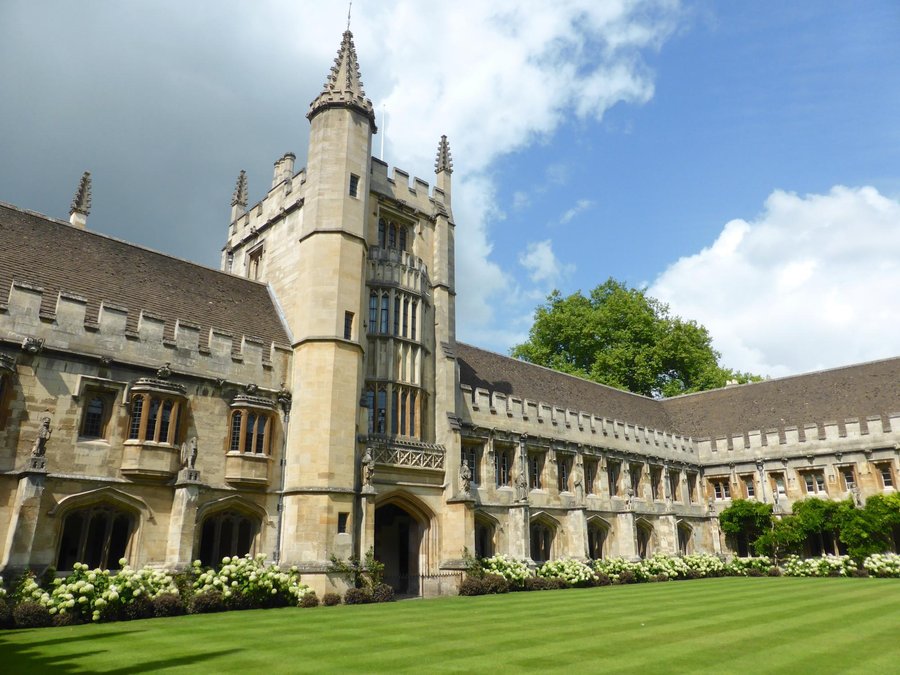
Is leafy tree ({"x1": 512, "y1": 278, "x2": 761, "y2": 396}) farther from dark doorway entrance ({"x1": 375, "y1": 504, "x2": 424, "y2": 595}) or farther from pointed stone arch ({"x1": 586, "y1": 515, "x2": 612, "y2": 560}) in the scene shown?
dark doorway entrance ({"x1": 375, "y1": 504, "x2": 424, "y2": 595})

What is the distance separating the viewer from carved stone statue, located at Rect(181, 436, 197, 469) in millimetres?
18391

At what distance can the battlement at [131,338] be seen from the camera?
16828 millimetres

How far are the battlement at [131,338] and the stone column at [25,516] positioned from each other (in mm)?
3305

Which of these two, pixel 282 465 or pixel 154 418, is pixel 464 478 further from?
pixel 154 418

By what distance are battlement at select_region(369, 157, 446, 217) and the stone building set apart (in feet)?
0.31

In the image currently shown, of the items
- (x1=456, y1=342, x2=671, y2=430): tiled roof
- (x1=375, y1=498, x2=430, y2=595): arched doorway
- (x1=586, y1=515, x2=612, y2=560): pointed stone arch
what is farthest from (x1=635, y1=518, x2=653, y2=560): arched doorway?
(x1=375, y1=498, x2=430, y2=595): arched doorway

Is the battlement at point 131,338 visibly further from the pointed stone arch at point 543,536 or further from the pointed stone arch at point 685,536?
the pointed stone arch at point 685,536

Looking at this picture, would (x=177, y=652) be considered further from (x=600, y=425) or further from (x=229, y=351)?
(x=600, y=425)

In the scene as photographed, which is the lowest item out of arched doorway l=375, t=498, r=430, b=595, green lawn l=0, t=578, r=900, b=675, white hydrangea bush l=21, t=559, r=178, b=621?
green lawn l=0, t=578, r=900, b=675

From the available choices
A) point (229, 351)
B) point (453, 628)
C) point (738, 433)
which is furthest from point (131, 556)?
point (738, 433)

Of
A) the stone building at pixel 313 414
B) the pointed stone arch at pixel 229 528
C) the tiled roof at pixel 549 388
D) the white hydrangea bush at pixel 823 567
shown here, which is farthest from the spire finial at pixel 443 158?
the white hydrangea bush at pixel 823 567

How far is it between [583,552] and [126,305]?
70.9 feet

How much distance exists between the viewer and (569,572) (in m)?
25.9

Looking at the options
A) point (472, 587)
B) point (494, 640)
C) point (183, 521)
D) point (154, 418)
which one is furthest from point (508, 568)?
point (154, 418)
